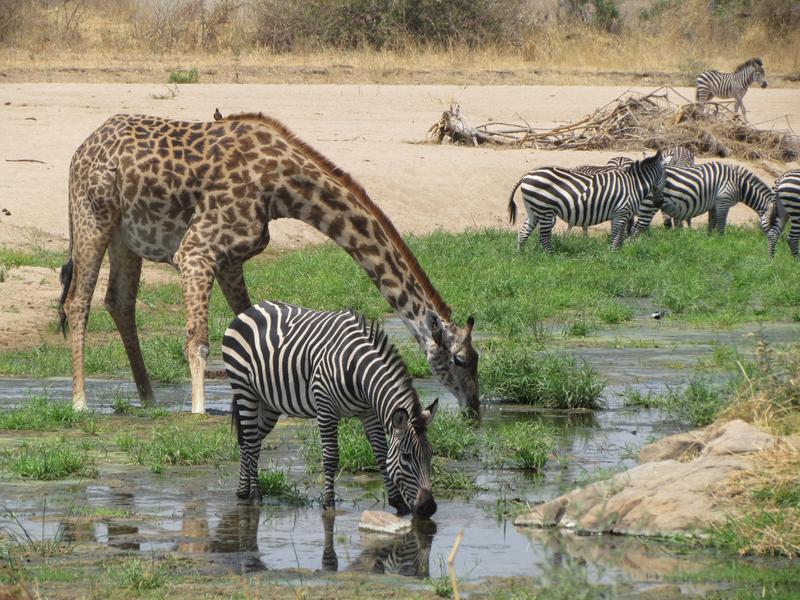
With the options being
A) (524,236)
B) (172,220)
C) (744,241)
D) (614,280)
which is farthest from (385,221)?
(744,241)

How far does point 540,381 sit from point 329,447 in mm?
3546

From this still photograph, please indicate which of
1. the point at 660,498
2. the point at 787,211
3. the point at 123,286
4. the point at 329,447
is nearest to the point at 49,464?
the point at 329,447

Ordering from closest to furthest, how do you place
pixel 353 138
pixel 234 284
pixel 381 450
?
pixel 381 450 → pixel 234 284 → pixel 353 138

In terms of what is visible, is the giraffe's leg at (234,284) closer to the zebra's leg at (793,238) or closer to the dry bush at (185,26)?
the zebra's leg at (793,238)

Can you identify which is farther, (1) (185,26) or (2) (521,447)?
(1) (185,26)

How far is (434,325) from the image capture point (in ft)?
31.8

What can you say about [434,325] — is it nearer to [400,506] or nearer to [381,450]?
[381,450]

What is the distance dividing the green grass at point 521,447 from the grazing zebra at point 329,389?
4.04ft

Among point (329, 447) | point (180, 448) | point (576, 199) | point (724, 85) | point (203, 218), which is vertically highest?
point (203, 218)

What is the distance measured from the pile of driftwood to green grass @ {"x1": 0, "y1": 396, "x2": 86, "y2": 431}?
16476 millimetres

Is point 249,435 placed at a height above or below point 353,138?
above

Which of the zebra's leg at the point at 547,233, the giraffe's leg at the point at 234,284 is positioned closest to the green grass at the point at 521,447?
the giraffe's leg at the point at 234,284

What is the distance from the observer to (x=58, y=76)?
3206 centimetres

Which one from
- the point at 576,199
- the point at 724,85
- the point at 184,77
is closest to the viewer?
the point at 576,199
